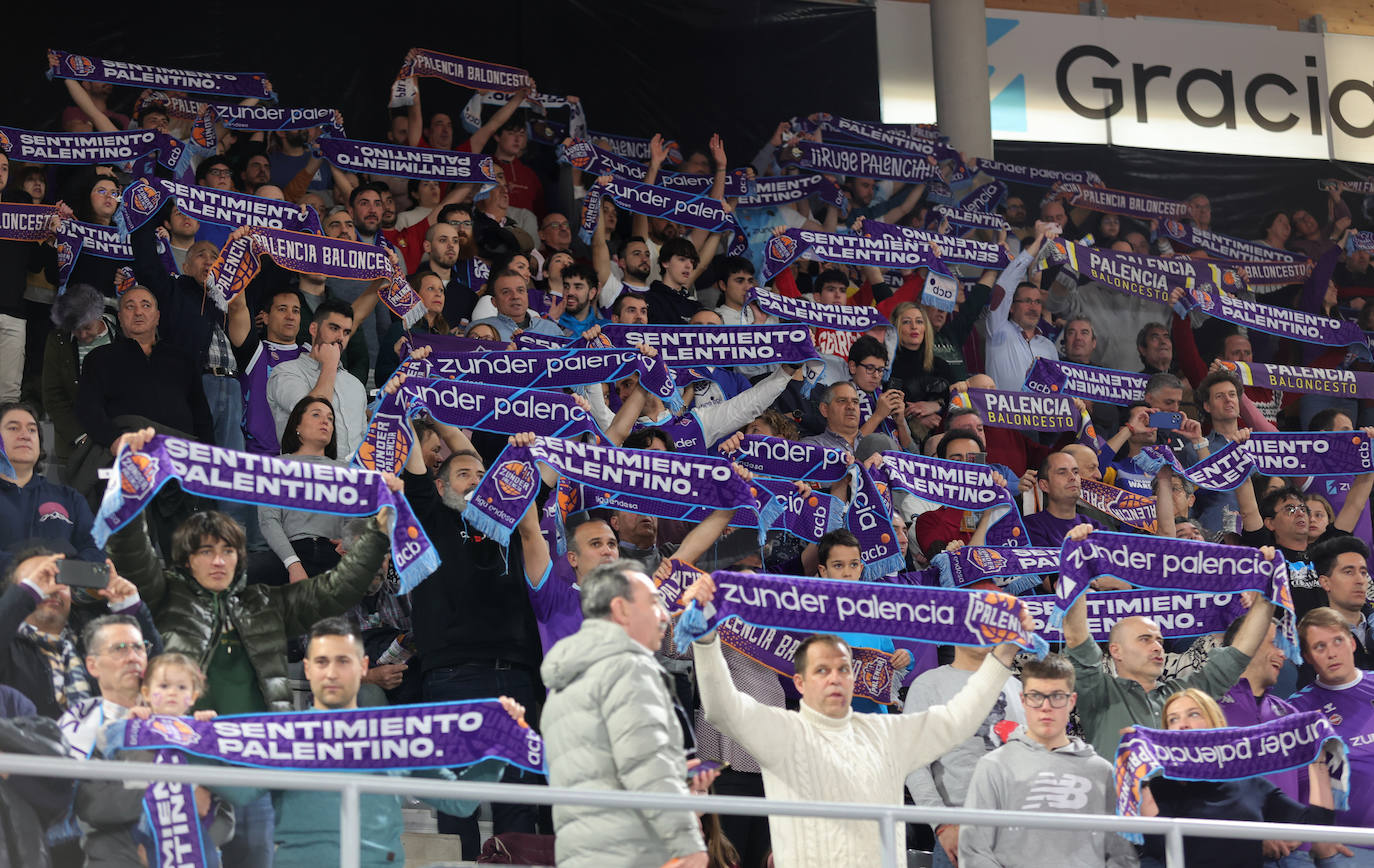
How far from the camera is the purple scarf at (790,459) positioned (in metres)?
7.87

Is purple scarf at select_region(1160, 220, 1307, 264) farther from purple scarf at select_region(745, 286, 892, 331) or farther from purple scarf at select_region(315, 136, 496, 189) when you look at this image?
purple scarf at select_region(315, 136, 496, 189)

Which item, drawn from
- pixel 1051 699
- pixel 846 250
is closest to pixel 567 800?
pixel 1051 699

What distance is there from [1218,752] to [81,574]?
3472 millimetres

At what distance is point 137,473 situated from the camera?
5570 mm

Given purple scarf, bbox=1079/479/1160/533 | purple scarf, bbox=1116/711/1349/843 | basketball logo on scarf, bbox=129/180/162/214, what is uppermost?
basketball logo on scarf, bbox=129/180/162/214

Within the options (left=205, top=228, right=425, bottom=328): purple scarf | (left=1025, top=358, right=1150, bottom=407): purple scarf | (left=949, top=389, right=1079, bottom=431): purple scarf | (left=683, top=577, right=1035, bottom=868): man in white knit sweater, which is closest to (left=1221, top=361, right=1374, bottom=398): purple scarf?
(left=1025, top=358, right=1150, bottom=407): purple scarf

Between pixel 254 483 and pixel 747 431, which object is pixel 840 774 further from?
pixel 747 431

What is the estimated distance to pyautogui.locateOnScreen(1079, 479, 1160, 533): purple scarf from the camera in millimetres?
8297

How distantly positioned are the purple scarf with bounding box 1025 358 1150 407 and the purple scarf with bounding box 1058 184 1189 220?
324 cm

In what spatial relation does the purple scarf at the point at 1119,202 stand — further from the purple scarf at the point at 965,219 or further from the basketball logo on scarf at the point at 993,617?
the basketball logo on scarf at the point at 993,617

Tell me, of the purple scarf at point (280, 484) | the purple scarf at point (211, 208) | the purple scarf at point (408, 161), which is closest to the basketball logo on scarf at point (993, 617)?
the purple scarf at point (280, 484)

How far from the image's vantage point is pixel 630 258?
9953 millimetres

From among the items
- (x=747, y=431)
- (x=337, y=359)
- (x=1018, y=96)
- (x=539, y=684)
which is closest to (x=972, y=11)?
(x=1018, y=96)

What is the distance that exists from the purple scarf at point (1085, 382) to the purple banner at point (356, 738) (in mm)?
4941
